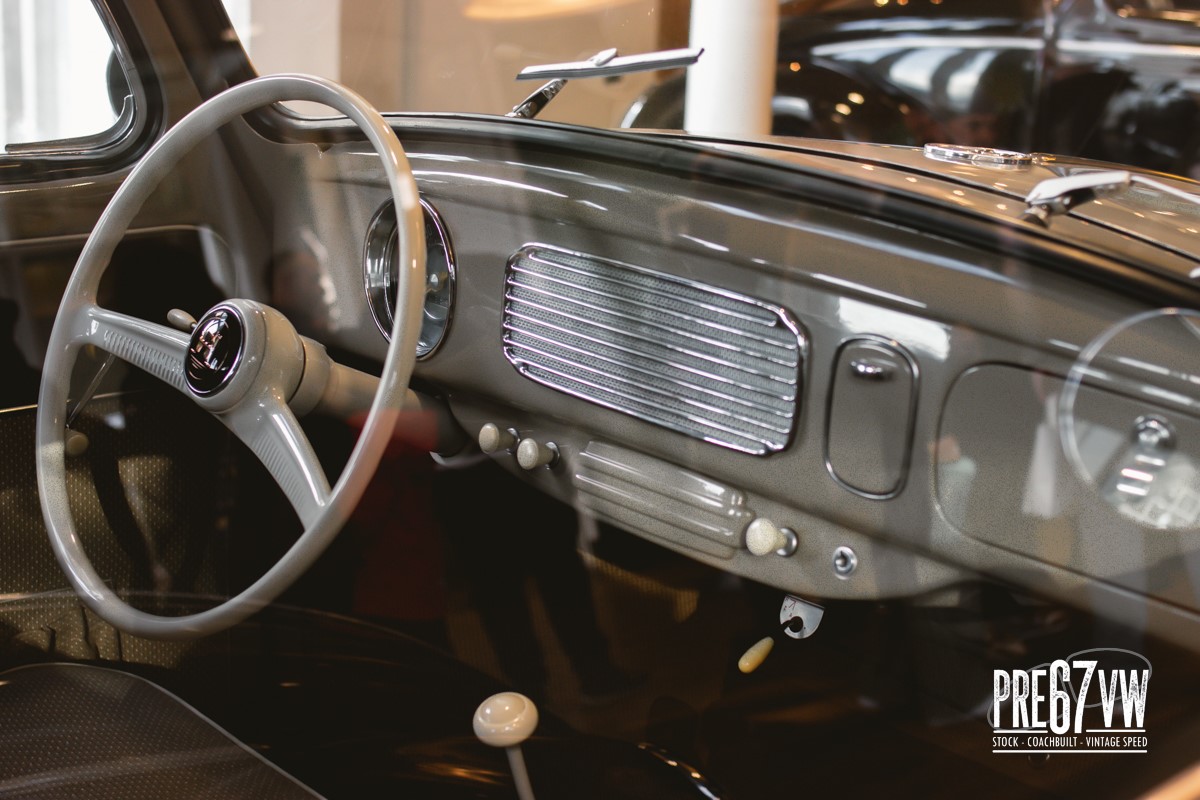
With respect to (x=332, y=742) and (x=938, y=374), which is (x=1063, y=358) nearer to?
(x=938, y=374)

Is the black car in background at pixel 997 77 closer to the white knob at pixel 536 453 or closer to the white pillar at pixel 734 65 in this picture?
the white pillar at pixel 734 65

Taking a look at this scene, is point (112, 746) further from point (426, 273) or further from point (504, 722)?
point (426, 273)

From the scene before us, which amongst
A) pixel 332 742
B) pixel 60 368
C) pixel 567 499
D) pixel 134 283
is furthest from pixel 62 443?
pixel 567 499

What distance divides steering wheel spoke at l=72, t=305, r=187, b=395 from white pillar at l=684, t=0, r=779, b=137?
1.12m

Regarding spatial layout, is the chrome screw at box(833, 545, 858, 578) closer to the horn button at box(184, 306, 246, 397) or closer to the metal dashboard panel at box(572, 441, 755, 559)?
the metal dashboard panel at box(572, 441, 755, 559)

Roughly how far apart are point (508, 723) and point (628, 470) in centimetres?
32

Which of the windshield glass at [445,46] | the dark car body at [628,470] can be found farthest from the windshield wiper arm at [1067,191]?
the windshield glass at [445,46]

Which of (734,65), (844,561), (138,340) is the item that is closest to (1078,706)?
(844,561)

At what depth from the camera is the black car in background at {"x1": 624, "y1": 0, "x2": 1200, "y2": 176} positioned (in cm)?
180

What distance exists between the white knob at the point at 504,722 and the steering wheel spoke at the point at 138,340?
41cm

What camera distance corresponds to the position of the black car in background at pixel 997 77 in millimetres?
1800

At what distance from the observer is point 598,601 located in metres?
1.14

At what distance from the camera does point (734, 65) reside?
1935 millimetres

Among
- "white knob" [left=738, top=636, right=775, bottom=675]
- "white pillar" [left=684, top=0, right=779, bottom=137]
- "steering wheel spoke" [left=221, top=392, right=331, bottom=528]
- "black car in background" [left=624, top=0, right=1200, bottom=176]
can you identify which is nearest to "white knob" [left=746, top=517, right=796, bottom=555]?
"white knob" [left=738, top=636, right=775, bottom=675]
